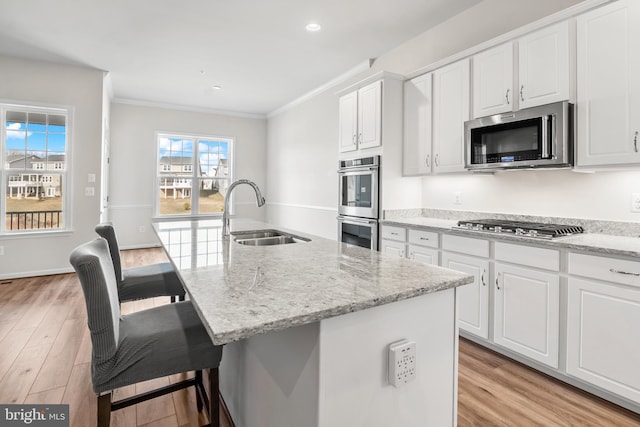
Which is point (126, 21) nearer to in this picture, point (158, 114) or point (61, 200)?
point (61, 200)

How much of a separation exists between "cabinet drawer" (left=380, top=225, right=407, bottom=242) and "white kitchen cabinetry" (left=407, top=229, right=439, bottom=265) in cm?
9

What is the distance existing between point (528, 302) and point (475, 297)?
1.29 feet

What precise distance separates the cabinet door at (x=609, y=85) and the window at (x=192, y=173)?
6.32 meters

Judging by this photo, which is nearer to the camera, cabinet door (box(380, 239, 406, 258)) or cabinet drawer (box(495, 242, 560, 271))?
cabinet drawer (box(495, 242, 560, 271))

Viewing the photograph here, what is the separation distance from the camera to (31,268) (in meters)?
4.41

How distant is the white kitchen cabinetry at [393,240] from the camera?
3.16 metres

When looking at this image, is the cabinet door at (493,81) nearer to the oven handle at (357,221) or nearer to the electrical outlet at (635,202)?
the electrical outlet at (635,202)

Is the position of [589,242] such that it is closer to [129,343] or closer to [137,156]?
[129,343]

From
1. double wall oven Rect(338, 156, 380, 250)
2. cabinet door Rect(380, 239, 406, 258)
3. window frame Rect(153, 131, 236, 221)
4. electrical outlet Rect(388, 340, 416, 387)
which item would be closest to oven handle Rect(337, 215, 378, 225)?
double wall oven Rect(338, 156, 380, 250)

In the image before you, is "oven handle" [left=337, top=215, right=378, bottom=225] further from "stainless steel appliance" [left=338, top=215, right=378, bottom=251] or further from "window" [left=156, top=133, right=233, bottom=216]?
"window" [left=156, top=133, right=233, bottom=216]

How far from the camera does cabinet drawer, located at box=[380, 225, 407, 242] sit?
10.4 ft

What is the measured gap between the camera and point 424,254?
2.94 metres

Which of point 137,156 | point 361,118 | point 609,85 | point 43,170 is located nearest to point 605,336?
point 609,85

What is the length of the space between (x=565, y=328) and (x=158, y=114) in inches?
274
